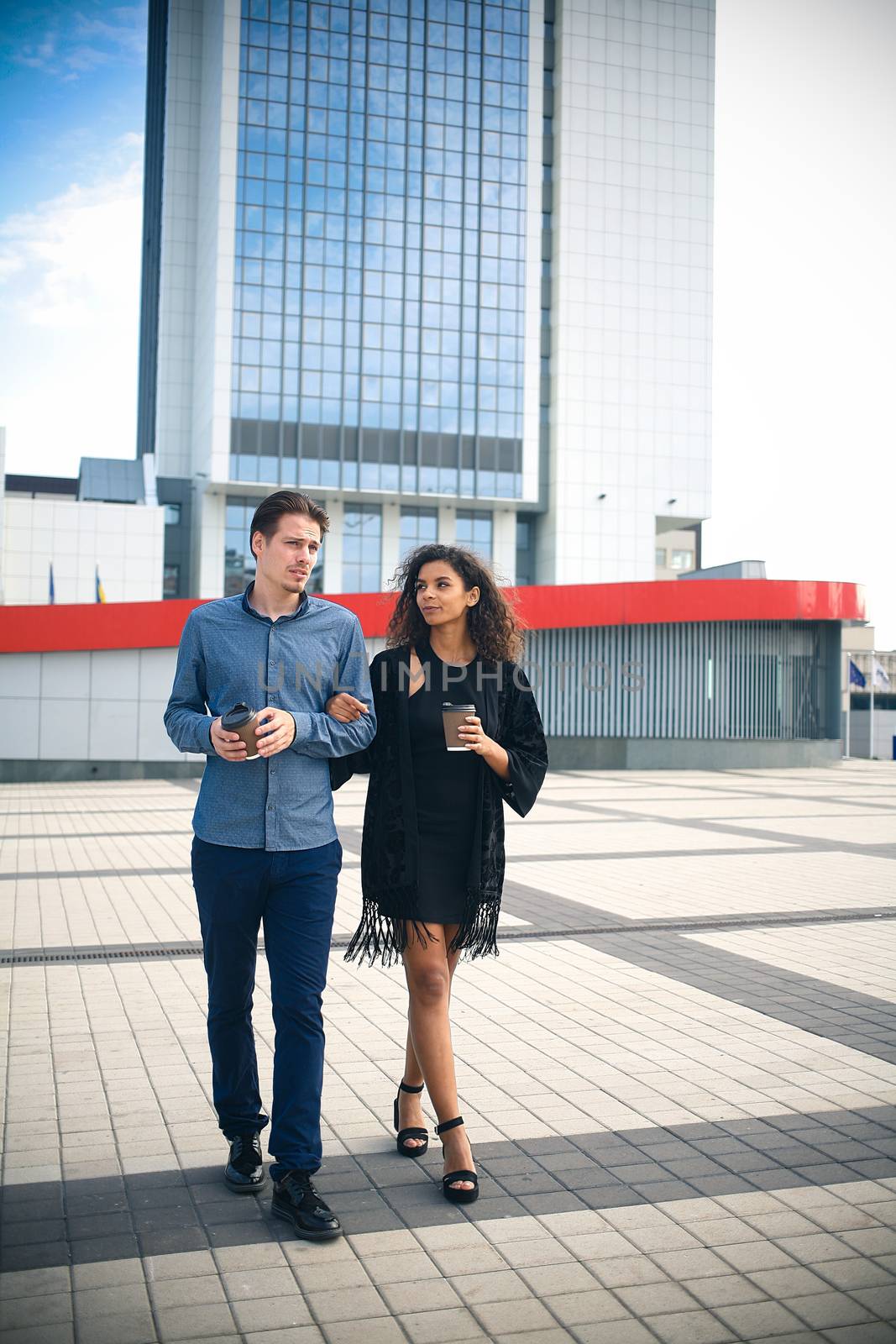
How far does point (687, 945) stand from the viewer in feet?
23.2

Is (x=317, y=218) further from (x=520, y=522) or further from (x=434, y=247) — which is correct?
(x=520, y=522)

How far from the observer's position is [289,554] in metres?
3.57

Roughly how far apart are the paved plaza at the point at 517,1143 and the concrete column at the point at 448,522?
153 ft

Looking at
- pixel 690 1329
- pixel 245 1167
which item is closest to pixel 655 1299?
pixel 690 1329

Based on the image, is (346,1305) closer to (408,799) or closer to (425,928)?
(425,928)

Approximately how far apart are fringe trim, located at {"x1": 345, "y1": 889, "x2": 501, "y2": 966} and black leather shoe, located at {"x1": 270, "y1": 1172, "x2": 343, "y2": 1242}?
673 millimetres

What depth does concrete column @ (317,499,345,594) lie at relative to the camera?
2087 inches

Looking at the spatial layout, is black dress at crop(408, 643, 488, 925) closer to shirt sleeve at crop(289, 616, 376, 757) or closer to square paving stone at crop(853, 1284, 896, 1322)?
shirt sleeve at crop(289, 616, 376, 757)

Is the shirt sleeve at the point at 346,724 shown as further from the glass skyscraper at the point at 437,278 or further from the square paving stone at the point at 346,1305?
the glass skyscraper at the point at 437,278

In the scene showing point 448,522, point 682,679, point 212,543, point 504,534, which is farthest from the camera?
point 504,534

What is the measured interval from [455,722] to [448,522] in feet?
171

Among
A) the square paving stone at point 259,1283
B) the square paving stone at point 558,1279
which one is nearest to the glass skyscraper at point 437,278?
the square paving stone at point 259,1283

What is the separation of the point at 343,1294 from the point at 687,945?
15.0 feet

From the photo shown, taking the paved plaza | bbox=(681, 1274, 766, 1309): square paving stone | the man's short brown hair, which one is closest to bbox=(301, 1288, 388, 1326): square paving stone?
the paved plaza
